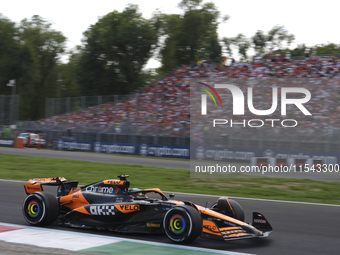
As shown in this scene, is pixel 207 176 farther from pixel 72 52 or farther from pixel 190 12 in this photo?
pixel 72 52

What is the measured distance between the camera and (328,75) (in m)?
20.6

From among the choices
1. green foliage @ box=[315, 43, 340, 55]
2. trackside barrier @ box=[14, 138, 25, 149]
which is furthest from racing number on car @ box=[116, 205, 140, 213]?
green foliage @ box=[315, 43, 340, 55]

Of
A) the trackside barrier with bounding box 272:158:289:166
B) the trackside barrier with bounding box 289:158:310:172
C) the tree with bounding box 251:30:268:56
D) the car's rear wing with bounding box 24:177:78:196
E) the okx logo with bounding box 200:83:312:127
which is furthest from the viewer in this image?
the tree with bounding box 251:30:268:56

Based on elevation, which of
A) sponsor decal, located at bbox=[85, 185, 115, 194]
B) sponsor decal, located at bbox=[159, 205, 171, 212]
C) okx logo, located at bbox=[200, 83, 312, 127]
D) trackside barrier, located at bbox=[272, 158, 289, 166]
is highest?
okx logo, located at bbox=[200, 83, 312, 127]

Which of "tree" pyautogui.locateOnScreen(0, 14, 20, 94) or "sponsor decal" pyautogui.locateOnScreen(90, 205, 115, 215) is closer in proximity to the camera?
"sponsor decal" pyautogui.locateOnScreen(90, 205, 115, 215)

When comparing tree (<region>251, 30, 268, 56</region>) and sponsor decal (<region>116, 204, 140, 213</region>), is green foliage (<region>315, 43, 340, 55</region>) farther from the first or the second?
sponsor decal (<region>116, 204, 140, 213</region>)

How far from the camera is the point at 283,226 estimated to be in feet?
22.4

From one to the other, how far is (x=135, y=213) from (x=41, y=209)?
1.44m

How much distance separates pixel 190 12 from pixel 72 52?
22.7 meters

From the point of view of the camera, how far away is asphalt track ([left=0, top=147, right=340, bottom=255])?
5.41m

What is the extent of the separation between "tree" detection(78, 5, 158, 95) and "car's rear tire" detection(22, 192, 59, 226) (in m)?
33.6

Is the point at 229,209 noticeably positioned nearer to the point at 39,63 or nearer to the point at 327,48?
the point at 327,48

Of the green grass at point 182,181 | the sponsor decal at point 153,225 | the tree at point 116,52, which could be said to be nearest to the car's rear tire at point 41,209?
the sponsor decal at point 153,225

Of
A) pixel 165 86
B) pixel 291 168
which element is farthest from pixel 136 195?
pixel 165 86
